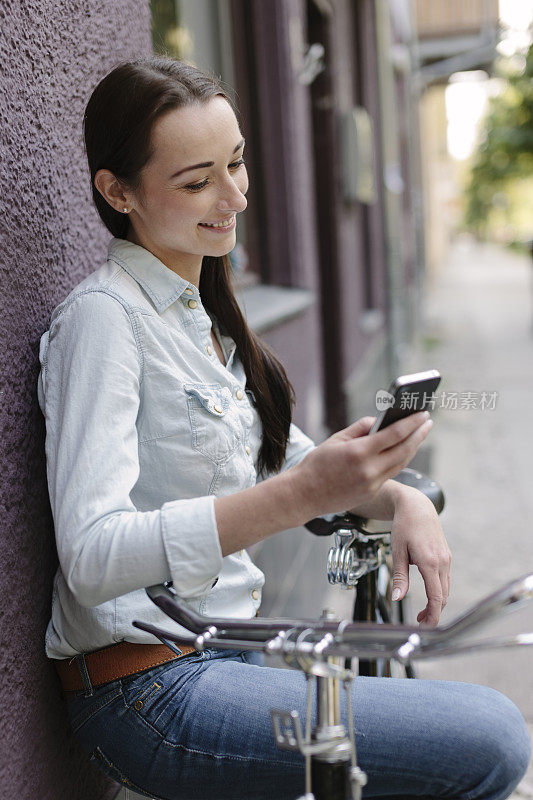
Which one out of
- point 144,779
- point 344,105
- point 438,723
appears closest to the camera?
point 438,723

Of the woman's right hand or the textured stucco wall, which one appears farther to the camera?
the textured stucco wall

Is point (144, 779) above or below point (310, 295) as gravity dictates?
above

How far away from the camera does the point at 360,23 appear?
25.8ft

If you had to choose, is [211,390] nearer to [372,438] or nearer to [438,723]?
[372,438]

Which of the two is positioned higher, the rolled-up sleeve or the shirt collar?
the shirt collar

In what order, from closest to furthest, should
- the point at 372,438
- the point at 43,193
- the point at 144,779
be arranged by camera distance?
the point at 372,438
the point at 144,779
the point at 43,193

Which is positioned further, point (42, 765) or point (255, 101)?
point (255, 101)

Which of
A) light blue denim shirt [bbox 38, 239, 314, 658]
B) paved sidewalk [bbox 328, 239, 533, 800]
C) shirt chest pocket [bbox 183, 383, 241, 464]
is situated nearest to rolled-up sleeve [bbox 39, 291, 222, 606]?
light blue denim shirt [bbox 38, 239, 314, 658]

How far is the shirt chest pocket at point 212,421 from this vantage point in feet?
4.72

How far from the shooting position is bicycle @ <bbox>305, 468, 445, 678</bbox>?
1.83 metres

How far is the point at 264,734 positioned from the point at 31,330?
749 millimetres

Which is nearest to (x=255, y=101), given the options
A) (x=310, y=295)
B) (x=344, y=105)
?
(x=310, y=295)

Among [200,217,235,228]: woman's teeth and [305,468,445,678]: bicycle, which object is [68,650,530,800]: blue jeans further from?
[200,217,235,228]: woman's teeth

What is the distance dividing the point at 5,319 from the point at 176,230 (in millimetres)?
310
